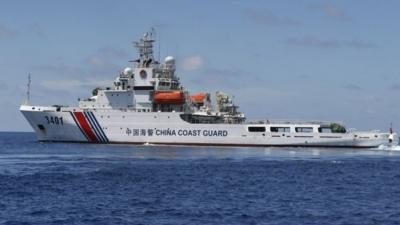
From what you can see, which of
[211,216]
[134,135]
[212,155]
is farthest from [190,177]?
[134,135]

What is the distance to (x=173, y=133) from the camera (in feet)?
315

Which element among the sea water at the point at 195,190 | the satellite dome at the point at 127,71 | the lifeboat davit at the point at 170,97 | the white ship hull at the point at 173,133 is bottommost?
the sea water at the point at 195,190

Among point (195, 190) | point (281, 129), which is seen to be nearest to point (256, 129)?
point (281, 129)

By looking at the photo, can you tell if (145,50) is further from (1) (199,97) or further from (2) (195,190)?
(2) (195,190)

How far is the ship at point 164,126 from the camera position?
3755 inches

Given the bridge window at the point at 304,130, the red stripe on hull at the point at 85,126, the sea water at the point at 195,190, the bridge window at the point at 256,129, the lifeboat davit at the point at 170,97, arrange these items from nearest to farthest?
the sea water at the point at 195,190 < the bridge window at the point at 304,130 < the bridge window at the point at 256,129 < the red stripe on hull at the point at 85,126 < the lifeboat davit at the point at 170,97

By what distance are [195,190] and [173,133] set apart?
5294cm

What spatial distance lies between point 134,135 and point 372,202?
59.9 m

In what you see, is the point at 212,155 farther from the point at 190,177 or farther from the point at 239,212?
the point at 239,212

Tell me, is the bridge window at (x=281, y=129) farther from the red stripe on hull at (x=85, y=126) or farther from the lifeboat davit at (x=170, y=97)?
the red stripe on hull at (x=85, y=126)

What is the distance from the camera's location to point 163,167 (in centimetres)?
5975

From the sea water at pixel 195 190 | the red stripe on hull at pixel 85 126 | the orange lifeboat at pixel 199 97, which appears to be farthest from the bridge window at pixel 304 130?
the red stripe on hull at pixel 85 126

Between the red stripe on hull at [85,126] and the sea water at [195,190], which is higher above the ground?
the red stripe on hull at [85,126]

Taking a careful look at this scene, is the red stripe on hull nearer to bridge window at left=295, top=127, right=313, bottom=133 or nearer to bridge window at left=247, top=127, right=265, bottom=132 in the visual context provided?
bridge window at left=247, top=127, right=265, bottom=132
